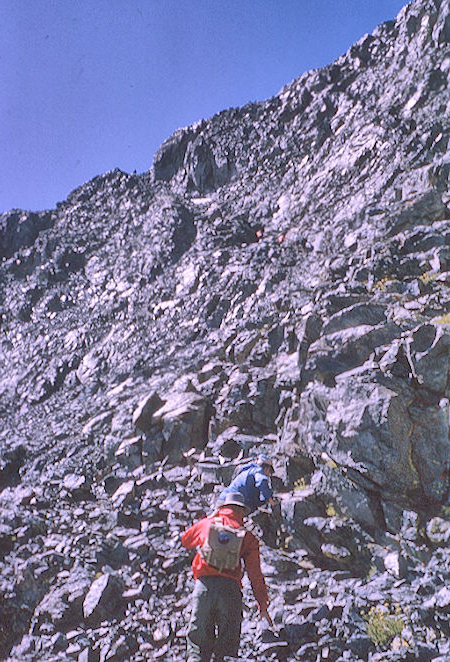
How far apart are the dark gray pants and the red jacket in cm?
9

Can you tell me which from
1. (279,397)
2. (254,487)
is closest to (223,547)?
(254,487)

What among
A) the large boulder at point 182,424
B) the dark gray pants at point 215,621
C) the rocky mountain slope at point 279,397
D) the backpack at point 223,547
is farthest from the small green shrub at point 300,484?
the large boulder at point 182,424

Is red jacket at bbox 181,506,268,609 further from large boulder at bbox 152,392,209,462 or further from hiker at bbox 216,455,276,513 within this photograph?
large boulder at bbox 152,392,209,462

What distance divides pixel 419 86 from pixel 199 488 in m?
19.4

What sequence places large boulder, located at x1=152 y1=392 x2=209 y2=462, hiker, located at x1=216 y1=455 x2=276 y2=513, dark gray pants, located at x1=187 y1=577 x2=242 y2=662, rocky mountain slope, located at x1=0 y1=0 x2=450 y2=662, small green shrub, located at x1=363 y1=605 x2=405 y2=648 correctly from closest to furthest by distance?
dark gray pants, located at x1=187 y1=577 x2=242 y2=662
small green shrub, located at x1=363 y1=605 x2=405 y2=648
rocky mountain slope, located at x1=0 y1=0 x2=450 y2=662
hiker, located at x1=216 y1=455 x2=276 y2=513
large boulder, located at x1=152 y1=392 x2=209 y2=462

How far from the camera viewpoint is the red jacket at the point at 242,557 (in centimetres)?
482

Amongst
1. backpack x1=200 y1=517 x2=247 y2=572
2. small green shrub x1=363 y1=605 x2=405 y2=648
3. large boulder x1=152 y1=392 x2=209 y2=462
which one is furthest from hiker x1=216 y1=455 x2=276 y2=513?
large boulder x1=152 y1=392 x2=209 y2=462

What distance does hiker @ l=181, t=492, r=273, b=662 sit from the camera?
15.2 ft

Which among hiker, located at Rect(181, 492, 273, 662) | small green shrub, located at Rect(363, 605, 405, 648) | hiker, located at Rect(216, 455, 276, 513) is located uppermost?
hiker, located at Rect(216, 455, 276, 513)

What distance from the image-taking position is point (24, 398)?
19359mm

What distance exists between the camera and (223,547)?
4.76m

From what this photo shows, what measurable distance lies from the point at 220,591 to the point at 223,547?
44cm

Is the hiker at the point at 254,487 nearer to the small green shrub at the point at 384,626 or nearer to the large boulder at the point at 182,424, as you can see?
the small green shrub at the point at 384,626

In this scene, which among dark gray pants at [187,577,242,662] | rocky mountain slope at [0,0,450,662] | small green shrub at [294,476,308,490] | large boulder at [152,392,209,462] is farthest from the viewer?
large boulder at [152,392,209,462]
